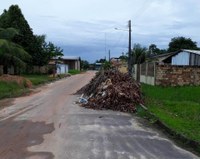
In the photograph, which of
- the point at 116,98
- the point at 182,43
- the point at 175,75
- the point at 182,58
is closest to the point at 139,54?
the point at 182,58

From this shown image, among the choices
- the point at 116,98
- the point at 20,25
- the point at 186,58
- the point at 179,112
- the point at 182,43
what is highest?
the point at 20,25

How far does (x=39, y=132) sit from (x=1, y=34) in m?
32.2

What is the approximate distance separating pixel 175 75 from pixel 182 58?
15.6 meters

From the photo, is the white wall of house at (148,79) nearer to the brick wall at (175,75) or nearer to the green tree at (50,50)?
the brick wall at (175,75)

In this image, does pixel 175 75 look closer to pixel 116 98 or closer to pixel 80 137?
pixel 116 98

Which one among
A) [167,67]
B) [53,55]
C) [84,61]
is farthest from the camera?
[84,61]

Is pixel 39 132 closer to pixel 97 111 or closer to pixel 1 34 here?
pixel 97 111

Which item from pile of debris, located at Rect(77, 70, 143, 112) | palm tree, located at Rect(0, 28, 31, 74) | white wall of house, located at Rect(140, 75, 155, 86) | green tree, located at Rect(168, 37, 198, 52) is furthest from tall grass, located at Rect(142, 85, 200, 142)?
green tree, located at Rect(168, 37, 198, 52)

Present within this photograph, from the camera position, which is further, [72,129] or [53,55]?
A: [53,55]

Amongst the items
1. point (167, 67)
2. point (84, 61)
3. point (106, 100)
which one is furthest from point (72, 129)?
point (84, 61)

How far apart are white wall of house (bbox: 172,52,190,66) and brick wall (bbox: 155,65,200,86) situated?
12.2m

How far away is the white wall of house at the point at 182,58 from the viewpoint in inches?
1825

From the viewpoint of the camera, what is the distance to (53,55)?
68688mm

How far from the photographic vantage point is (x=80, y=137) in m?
11.7
